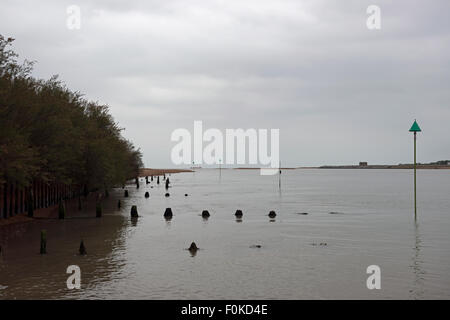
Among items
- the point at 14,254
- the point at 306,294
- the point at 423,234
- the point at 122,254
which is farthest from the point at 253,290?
the point at 423,234

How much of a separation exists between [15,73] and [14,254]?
56.5 feet

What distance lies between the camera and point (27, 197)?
144 ft

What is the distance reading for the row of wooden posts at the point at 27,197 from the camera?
38.0 m

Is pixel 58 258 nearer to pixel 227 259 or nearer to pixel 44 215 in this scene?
pixel 227 259

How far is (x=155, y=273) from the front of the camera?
68.4ft

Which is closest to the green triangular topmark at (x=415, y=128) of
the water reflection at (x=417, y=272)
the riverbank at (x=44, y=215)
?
the water reflection at (x=417, y=272)

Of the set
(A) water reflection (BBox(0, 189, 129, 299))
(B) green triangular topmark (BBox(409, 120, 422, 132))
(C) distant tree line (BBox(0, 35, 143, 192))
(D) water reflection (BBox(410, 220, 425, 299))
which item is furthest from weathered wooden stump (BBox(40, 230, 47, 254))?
(B) green triangular topmark (BBox(409, 120, 422, 132))

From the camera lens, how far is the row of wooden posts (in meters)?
38.0

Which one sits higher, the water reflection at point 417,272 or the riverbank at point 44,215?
the riverbank at point 44,215

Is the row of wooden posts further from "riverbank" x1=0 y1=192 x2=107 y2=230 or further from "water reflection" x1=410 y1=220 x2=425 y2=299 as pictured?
"water reflection" x1=410 y1=220 x2=425 y2=299

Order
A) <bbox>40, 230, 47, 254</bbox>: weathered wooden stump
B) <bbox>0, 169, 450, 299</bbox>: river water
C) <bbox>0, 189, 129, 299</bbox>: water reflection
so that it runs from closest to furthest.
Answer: <bbox>0, 189, 129, 299</bbox>: water reflection, <bbox>0, 169, 450, 299</bbox>: river water, <bbox>40, 230, 47, 254</bbox>: weathered wooden stump

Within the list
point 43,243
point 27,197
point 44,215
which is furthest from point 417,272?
point 27,197

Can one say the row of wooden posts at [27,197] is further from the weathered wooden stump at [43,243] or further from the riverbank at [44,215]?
the weathered wooden stump at [43,243]
